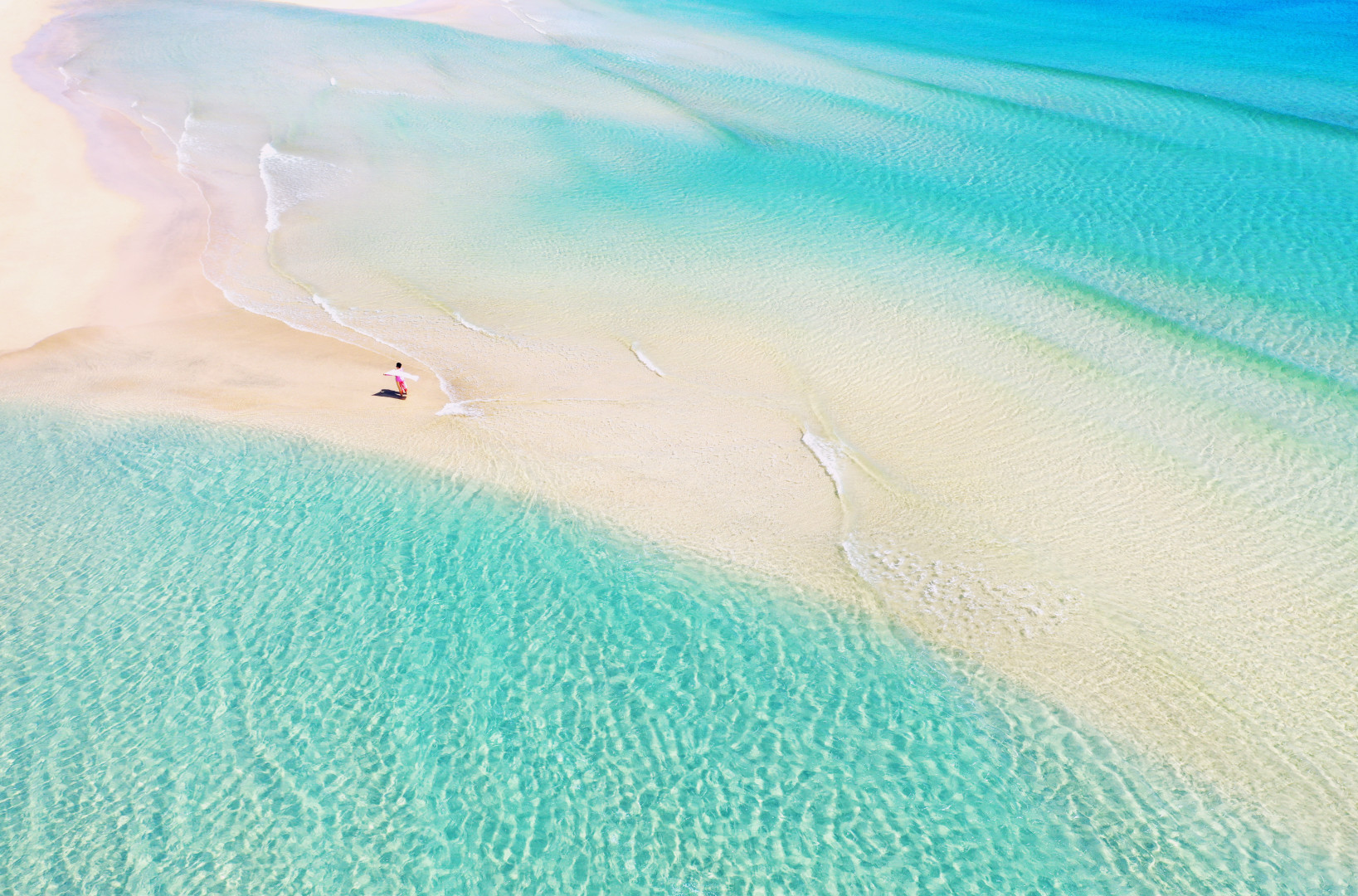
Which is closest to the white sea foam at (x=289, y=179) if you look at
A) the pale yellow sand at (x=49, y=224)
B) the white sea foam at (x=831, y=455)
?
the pale yellow sand at (x=49, y=224)

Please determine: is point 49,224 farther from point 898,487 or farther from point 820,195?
point 898,487

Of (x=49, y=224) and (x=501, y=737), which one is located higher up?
(x=49, y=224)

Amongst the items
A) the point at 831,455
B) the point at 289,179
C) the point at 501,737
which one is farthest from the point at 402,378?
the point at 289,179

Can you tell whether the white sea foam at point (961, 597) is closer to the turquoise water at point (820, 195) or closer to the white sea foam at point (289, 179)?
the turquoise water at point (820, 195)

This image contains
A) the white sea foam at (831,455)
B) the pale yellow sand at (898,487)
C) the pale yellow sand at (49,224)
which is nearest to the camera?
the pale yellow sand at (898,487)

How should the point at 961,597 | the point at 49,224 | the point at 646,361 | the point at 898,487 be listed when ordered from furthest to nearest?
the point at 49,224 → the point at 646,361 → the point at 898,487 → the point at 961,597
